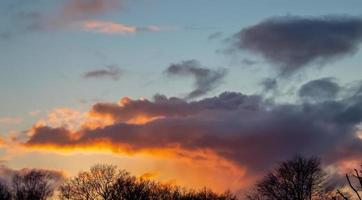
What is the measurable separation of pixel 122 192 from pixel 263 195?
30929mm

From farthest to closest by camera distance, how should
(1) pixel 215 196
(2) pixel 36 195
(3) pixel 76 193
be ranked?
(1) pixel 215 196, (2) pixel 36 195, (3) pixel 76 193

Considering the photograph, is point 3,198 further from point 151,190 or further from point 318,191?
point 318,191

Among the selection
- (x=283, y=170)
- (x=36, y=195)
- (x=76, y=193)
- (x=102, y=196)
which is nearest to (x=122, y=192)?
(x=102, y=196)

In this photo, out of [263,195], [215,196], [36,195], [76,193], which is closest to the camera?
[263,195]

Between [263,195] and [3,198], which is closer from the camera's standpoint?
[263,195]

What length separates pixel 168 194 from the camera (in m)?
138

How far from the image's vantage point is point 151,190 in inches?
5157

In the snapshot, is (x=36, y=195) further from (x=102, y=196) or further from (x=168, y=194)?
(x=168, y=194)

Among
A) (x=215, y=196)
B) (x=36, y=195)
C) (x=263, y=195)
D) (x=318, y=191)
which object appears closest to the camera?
(x=318, y=191)

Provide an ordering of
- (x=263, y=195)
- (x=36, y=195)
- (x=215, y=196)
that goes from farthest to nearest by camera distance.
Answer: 1. (x=215, y=196)
2. (x=36, y=195)
3. (x=263, y=195)

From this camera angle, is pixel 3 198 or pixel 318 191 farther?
pixel 3 198

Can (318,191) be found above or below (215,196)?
below

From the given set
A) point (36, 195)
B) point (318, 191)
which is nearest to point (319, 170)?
point (318, 191)

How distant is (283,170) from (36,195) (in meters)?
61.9
